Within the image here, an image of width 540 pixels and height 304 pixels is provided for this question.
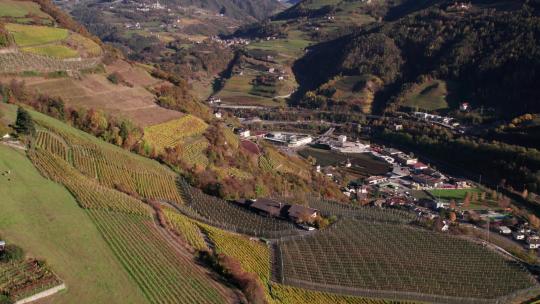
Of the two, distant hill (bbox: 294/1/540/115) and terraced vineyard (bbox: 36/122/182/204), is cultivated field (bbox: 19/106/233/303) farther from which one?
distant hill (bbox: 294/1/540/115)

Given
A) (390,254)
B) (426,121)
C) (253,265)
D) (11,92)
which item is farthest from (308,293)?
(426,121)

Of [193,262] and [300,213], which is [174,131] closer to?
[300,213]

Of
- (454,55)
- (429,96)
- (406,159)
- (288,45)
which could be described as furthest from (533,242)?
(288,45)

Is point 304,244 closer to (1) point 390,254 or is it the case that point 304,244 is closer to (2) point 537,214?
(1) point 390,254

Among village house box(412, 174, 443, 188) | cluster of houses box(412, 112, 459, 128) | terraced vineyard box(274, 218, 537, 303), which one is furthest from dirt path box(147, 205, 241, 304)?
cluster of houses box(412, 112, 459, 128)

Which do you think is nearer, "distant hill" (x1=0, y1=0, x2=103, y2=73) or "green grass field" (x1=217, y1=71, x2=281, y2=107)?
"distant hill" (x1=0, y1=0, x2=103, y2=73)

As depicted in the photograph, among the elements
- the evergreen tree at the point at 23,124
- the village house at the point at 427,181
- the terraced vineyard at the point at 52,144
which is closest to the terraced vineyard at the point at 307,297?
the terraced vineyard at the point at 52,144
